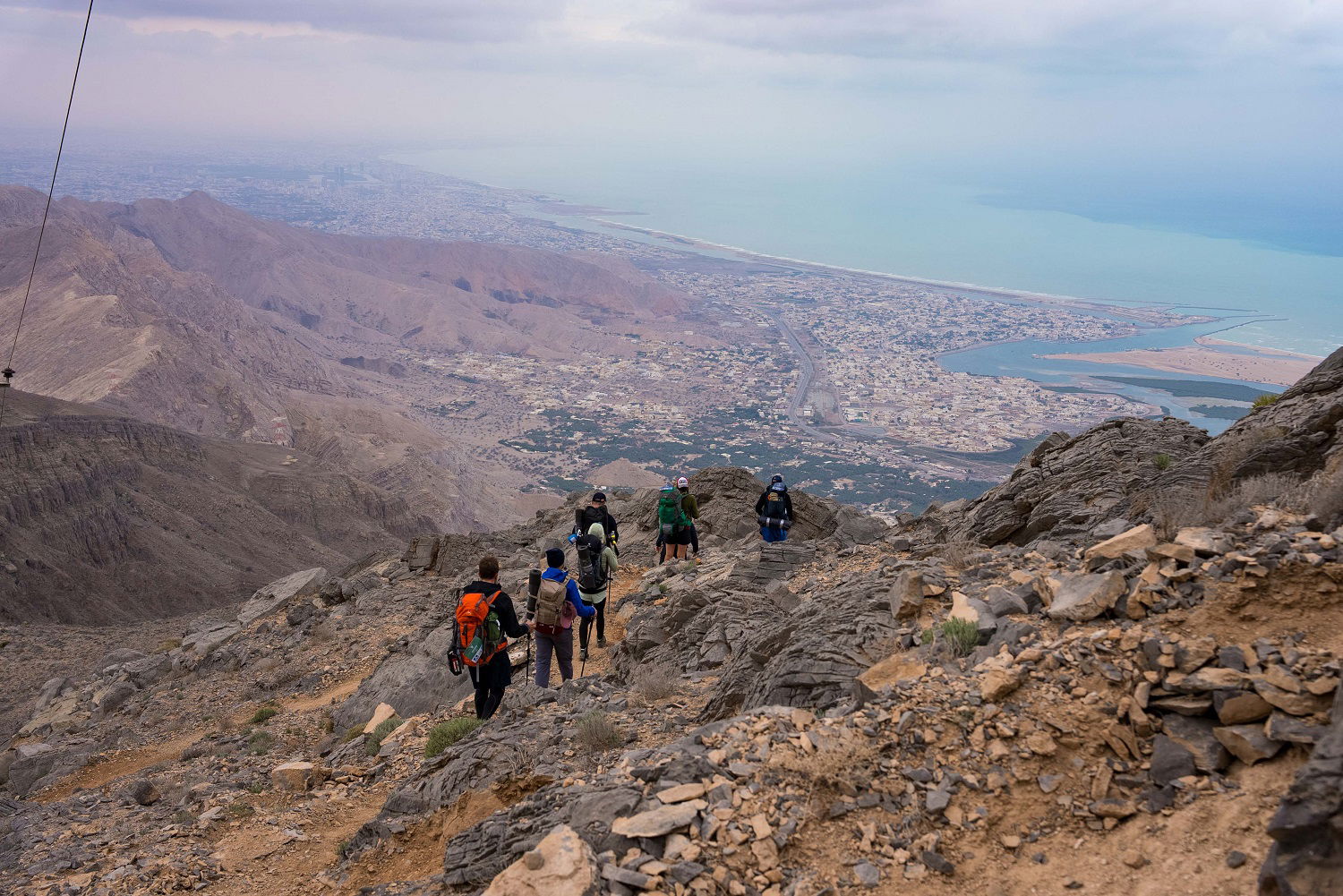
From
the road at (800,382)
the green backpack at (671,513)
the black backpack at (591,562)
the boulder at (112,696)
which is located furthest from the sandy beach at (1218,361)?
the boulder at (112,696)

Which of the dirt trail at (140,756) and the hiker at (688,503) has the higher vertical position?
the hiker at (688,503)

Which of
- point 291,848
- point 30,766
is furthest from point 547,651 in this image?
point 30,766

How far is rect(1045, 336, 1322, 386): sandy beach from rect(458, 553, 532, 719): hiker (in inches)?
2852

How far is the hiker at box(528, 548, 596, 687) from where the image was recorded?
9.32 metres

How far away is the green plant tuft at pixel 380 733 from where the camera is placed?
10.2 meters

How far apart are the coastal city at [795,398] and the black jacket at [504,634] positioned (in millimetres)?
44893

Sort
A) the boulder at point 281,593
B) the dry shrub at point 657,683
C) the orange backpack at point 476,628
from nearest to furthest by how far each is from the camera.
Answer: the dry shrub at point 657,683, the orange backpack at point 476,628, the boulder at point 281,593

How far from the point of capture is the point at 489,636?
343 inches

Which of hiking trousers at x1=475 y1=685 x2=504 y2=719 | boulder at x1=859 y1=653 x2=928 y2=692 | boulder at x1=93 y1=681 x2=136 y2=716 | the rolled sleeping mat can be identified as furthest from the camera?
boulder at x1=93 y1=681 x2=136 y2=716

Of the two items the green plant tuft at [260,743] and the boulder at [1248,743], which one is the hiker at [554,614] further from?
the boulder at [1248,743]

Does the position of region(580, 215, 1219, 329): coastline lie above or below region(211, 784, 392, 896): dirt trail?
above

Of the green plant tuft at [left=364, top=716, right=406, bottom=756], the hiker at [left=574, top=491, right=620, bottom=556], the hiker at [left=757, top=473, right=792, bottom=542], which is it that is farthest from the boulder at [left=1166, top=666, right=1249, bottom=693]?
the hiker at [left=757, top=473, right=792, bottom=542]

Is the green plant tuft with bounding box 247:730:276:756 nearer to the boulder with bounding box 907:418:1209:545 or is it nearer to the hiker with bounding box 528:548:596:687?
the hiker with bounding box 528:548:596:687

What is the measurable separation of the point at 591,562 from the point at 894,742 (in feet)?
18.9
